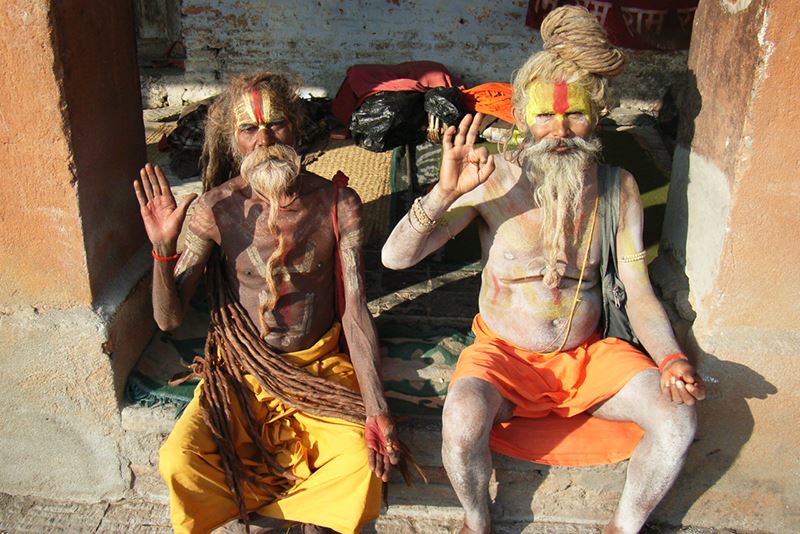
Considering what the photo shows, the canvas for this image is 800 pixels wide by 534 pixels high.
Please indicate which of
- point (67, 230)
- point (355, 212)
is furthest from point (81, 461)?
point (355, 212)

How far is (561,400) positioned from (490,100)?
4383 millimetres

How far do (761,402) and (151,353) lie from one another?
8.90 feet

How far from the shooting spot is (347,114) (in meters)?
7.05

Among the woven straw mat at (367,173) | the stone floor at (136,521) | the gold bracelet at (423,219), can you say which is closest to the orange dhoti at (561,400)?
the stone floor at (136,521)

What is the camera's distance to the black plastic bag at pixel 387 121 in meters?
6.51

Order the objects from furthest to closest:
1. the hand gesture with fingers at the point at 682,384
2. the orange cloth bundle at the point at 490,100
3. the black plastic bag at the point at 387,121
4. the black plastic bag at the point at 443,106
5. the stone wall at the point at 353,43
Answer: the stone wall at the point at 353,43
the orange cloth bundle at the point at 490,100
the black plastic bag at the point at 443,106
the black plastic bag at the point at 387,121
the hand gesture with fingers at the point at 682,384

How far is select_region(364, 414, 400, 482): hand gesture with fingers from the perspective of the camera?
2.99 metres

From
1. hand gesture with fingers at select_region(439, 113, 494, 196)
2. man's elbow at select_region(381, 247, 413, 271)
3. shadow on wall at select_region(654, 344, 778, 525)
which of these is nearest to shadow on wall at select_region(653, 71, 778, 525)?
shadow on wall at select_region(654, 344, 778, 525)

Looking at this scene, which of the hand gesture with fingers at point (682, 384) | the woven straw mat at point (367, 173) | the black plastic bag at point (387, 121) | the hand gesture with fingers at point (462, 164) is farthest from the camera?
the black plastic bag at point (387, 121)

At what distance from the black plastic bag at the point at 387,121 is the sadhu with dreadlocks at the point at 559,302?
3.37 metres

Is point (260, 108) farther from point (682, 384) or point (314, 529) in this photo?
point (682, 384)

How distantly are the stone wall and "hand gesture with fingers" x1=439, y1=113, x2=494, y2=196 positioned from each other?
512 cm

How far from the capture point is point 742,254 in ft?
9.98

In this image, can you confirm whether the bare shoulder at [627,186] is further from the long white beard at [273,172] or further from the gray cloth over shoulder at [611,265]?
the long white beard at [273,172]
